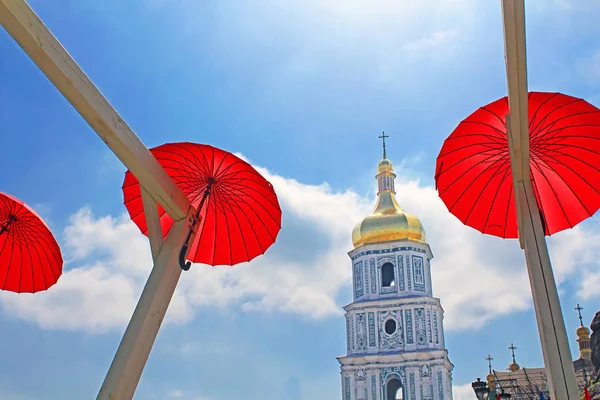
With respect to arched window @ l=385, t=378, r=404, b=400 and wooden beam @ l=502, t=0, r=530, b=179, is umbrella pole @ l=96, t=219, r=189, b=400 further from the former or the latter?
arched window @ l=385, t=378, r=404, b=400

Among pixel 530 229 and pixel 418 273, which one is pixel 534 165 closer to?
pixel 530 229

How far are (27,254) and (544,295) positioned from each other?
19.2ft

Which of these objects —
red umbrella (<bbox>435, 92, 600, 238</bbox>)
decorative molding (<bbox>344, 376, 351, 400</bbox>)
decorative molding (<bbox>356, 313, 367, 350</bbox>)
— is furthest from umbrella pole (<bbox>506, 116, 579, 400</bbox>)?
decorative molding (<bbox>356, 313, 367, 350</bbox>)

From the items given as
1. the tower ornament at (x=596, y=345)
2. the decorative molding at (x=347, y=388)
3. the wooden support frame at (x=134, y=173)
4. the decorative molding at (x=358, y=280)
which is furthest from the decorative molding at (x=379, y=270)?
the wooden support frame at (x=134, y=173)

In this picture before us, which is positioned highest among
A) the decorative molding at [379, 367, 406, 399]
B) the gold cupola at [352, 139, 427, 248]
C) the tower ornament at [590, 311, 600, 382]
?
the gold cupola at [352, 139, 427, 248]

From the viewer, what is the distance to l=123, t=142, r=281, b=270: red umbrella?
6.53 meters

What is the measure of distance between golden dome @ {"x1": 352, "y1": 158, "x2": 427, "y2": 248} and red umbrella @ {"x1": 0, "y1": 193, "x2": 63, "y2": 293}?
3403cm

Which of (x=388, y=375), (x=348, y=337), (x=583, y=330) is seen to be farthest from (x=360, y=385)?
(x=583, y=330)

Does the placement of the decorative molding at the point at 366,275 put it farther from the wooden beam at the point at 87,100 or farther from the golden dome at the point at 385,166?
the wooden beam at the point at 87,100

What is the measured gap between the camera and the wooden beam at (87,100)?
413 centimetres

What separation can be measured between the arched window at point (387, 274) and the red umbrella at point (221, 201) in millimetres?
34264

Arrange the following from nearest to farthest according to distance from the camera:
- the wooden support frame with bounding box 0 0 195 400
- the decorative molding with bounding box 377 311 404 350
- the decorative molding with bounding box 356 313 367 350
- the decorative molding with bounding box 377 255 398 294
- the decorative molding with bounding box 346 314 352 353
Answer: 1. the wooden support frame with bounding box 0 0 195 400
2. the decorative molding with bounding box 377 311 404 350
3. the decorative molding with bounding box 356 313 367 350
4. the decorative molding with bounding box 346 314 352 353
5. the decorative molding with bounding box 377 255 398 294

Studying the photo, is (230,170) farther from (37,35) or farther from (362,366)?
(362,366)

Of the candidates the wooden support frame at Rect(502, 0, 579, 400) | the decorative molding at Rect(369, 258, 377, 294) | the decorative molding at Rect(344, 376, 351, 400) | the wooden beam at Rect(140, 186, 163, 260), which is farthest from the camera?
the decorative molding at Rect(369, 258, 377, 294)
